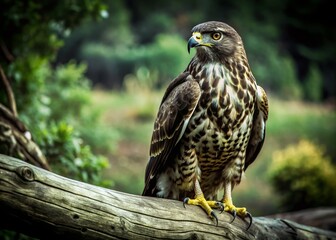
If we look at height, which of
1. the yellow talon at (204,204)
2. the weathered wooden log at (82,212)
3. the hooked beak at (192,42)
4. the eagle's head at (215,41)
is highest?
the eagle's head at (215,41)

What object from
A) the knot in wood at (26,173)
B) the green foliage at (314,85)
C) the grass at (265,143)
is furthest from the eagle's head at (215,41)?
the green foliage at (314,85)

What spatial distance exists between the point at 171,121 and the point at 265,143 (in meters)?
6.10

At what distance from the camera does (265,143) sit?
8.89 m

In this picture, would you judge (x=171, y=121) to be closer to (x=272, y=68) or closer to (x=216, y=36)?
(x=216, y=36)

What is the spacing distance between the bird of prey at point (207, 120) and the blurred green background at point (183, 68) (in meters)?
3.23

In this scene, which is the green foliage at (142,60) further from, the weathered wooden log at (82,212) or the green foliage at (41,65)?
the weathered wooden log at (82,212)

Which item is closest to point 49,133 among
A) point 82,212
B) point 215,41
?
point 215,41

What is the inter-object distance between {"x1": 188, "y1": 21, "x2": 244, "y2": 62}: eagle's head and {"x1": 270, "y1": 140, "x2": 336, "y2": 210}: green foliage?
4.54 m

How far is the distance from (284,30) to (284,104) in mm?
1675

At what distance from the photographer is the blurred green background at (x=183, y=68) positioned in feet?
23.5

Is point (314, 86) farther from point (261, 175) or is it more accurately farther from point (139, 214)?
point (139, 214)

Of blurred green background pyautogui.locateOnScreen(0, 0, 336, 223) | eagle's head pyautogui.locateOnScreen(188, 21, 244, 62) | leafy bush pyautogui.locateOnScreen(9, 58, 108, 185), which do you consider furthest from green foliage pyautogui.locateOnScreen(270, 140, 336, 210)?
eagle's head pyautogui.locateOnScreen(188, 21, 244, 62)

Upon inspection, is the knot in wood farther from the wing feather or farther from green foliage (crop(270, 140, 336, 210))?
green foliage (crop(270, 140, 336, 210))

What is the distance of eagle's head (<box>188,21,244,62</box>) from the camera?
3.03 meters
